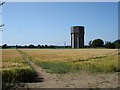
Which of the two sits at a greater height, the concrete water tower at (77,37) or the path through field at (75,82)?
the concrete water tower at (77,37)

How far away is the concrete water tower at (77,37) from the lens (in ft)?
551

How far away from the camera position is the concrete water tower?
16788cm

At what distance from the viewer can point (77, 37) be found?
167875mm

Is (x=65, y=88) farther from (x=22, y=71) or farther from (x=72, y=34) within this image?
(x=72, y=34)

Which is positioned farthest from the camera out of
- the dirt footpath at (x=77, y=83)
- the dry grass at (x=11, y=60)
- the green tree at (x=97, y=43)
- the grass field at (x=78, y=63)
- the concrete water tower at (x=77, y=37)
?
the green tree at (x=97, y=43)

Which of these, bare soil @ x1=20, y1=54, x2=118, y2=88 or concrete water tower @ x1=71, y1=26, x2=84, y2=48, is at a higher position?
concrete water tower @ x1=71, y1=26, x2=84, y2=48

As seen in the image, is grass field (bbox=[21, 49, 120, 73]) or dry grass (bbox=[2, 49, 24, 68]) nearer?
dry grass (bbox=[2, 49, 24, 68])

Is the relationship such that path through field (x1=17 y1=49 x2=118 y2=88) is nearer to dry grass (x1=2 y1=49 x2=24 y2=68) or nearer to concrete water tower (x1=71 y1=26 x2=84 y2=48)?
dry grass (x1=2 y1=49 x2=24 y2=68)

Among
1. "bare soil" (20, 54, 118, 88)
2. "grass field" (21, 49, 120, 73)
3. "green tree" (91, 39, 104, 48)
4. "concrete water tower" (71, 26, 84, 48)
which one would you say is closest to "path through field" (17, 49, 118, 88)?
"bare soil" (20, 54, 118, 88)

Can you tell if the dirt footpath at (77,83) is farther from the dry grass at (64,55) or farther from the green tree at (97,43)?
the green tree at (97,43)

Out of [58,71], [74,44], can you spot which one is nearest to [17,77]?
[58,71]

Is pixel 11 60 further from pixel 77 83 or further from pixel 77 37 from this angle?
pixel 77 37

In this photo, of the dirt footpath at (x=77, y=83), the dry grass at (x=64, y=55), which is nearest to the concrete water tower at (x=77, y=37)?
the dry grass at (x=64, y=55)

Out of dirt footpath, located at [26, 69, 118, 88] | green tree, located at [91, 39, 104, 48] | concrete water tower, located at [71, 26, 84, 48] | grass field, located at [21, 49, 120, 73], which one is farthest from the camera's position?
green tree, located at [91, 39, 104, 48]
